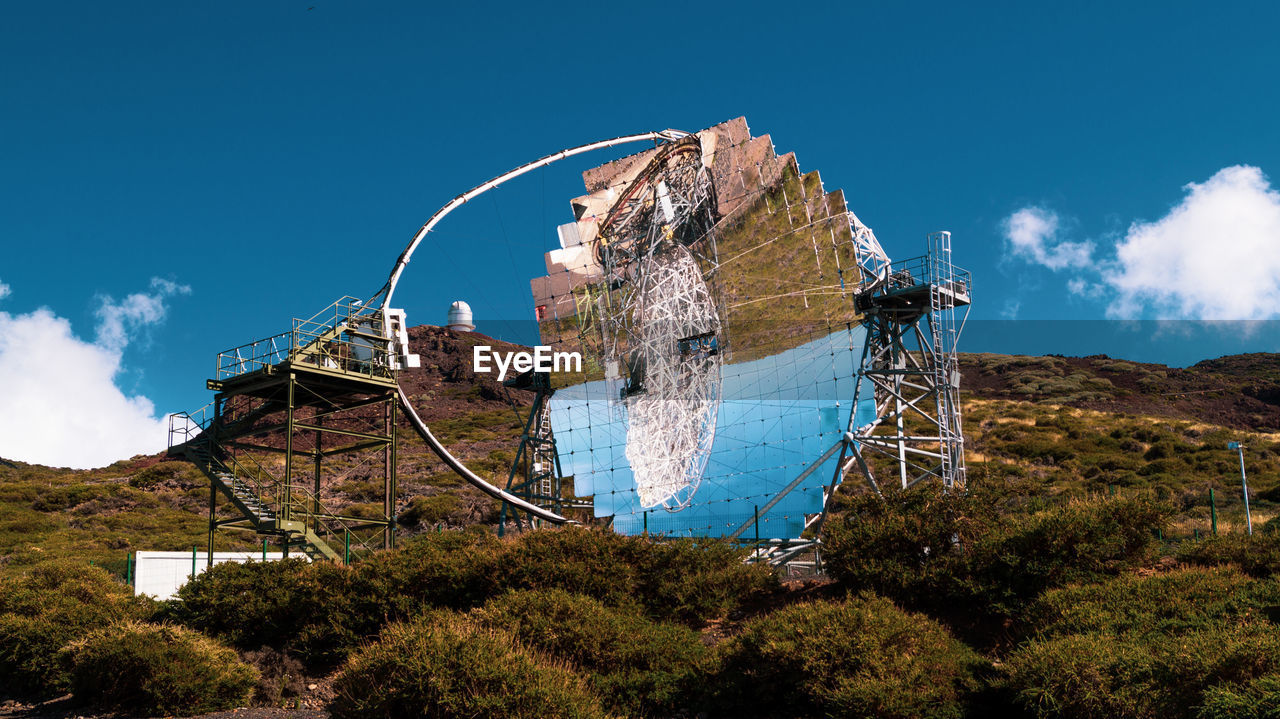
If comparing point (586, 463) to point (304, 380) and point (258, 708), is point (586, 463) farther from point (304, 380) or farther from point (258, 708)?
point (258, 708)

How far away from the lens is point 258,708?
59.2 feet

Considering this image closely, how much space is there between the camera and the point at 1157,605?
1438 centimetres

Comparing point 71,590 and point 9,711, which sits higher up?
point 71,590

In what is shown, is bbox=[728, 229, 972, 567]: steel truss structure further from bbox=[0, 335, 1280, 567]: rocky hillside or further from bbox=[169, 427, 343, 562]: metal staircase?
bbox=[169, 427, 343, 562]: metal staircase

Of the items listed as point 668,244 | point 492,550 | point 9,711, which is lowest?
point 9,711

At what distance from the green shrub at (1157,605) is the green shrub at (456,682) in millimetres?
6853

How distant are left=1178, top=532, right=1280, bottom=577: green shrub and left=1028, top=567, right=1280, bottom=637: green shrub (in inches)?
30.0

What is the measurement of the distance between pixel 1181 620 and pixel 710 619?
8.14 metres

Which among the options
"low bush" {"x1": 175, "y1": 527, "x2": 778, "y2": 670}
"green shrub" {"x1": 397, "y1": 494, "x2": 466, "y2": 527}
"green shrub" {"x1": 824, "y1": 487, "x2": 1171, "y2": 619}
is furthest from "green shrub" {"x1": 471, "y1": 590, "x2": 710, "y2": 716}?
"green shrub" {"x1": 397, "y1": 494, "x2": 466, "y2": 527}

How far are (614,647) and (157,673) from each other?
8355 mm

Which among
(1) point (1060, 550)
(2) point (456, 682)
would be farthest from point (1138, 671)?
(2) point (456, 682)

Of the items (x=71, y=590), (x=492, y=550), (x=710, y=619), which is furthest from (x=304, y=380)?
(x=710, y=619)

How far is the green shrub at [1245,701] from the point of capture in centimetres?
962

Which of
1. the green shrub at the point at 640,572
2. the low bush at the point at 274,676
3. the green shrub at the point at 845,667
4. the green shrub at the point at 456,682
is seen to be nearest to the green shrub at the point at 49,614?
the low bush at the point at 274,676
